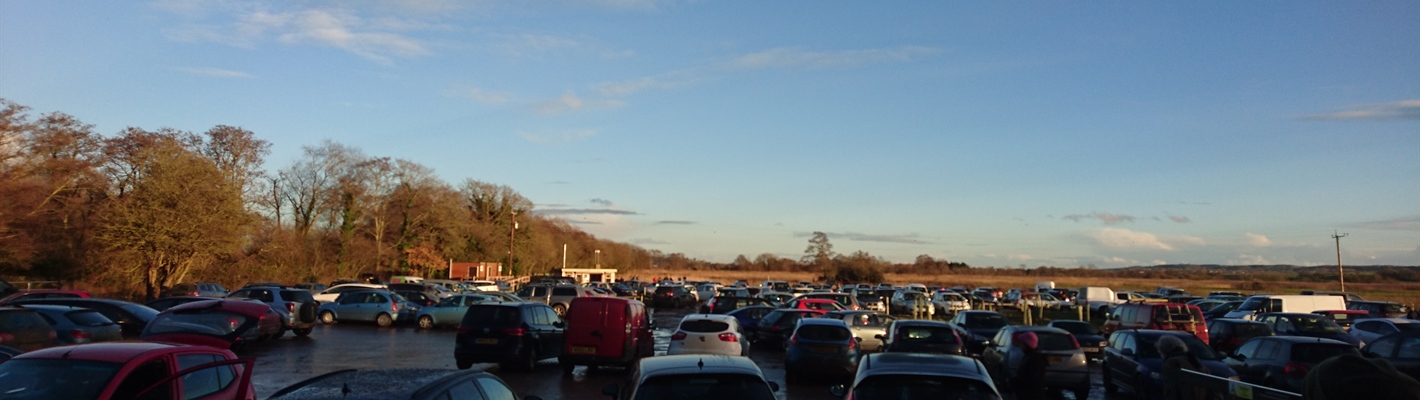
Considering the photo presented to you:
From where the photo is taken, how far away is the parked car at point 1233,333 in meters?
22.3

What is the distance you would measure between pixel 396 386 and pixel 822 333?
1210 cm

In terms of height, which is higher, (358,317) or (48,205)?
(48,205)

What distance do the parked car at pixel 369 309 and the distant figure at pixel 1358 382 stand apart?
30.6 metres

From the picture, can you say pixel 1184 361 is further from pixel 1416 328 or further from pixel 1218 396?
pixel 1416 328

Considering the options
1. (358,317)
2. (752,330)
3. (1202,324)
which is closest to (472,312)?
(752,330)

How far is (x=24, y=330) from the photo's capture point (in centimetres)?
1537

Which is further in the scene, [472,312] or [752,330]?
[752,330]

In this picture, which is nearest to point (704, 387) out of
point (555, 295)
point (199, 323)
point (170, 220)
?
point (199, 323)

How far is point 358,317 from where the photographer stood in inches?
1291

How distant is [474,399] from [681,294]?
1801 inches

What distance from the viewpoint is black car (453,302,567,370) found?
18.5m

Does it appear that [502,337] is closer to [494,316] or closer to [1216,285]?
[494,316]

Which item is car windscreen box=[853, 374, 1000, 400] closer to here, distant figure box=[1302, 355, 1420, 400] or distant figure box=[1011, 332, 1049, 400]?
distant figure box=[1302, 355, 1420, 400]

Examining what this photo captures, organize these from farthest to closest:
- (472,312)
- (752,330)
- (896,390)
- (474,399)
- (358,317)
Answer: (358,317), (752,330), (472,312), (896,390), (474,399)
